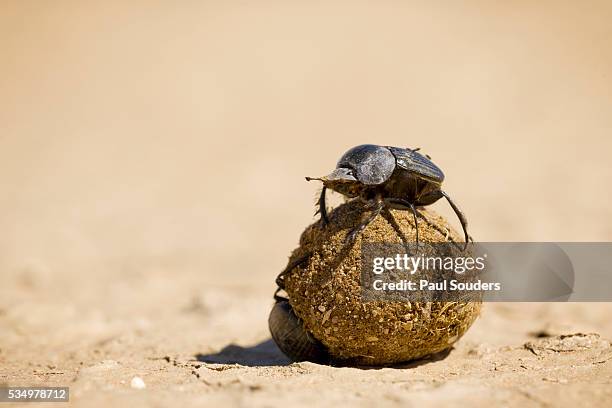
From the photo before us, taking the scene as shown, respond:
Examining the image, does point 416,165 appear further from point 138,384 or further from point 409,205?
point 138,384

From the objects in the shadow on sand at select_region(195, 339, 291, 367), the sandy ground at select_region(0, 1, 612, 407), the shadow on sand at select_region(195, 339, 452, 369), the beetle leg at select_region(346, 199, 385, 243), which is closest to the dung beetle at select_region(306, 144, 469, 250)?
the beetle leg at select_region(346, 199, 385, 243)

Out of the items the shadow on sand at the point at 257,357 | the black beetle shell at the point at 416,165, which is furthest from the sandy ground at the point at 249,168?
the black beetle shell at the point at 416,165

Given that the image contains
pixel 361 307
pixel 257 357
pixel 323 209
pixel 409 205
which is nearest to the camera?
pixel 361 307

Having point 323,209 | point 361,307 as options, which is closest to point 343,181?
point 323,209

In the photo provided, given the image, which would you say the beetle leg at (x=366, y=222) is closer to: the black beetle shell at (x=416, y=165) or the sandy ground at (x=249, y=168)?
the black beetle shell at (x=416, y=165)

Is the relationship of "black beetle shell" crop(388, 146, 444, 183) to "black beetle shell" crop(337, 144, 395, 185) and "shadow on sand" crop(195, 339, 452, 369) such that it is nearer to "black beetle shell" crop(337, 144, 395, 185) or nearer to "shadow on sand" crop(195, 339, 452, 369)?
"black beetle shell" crop(337, 144, 395, 185)
